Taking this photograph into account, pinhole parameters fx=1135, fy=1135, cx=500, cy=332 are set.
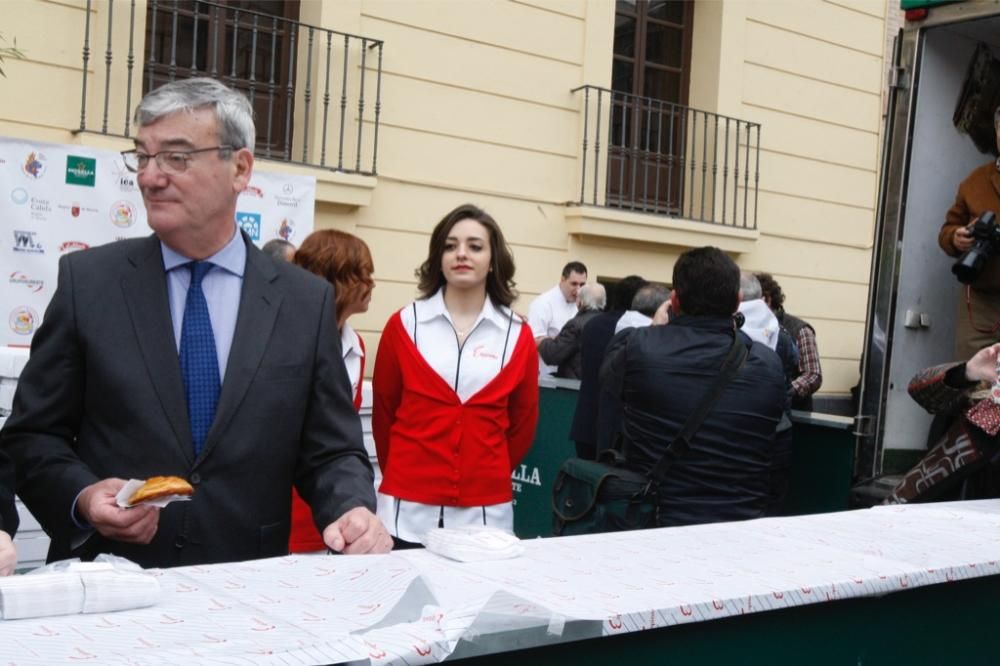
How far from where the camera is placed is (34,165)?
23.8 ft

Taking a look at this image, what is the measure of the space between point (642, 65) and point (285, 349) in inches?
408

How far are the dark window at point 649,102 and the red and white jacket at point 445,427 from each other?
765 centimetres

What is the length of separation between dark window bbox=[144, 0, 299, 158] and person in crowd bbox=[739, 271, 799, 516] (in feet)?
15.2

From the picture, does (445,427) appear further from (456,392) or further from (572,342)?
(572,342)

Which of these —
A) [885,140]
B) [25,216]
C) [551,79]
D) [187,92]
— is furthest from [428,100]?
[187,92]

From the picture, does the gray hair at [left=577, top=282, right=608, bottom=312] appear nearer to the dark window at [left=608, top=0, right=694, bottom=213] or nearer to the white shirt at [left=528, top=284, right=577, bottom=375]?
the white shirt at [left=528, top=284, right=577, bottom=375]

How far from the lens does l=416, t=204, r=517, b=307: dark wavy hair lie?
4.41 metres

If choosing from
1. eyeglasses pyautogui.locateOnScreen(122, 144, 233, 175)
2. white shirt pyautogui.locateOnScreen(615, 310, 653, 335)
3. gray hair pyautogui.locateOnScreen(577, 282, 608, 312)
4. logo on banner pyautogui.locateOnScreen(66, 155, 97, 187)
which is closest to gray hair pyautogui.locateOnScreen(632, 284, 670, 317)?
white shirt pyautogui.locateOnScreen(615, 310, 653, 335)

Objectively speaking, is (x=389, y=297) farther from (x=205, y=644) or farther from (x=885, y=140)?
(x=205, y=644)

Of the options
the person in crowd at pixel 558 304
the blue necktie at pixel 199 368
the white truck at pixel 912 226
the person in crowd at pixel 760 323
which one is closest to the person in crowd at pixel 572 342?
the person in crowd at pixel 558 304

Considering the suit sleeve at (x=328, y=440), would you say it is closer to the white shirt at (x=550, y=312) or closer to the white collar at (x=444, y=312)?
the white collar at (x=444, y=312)

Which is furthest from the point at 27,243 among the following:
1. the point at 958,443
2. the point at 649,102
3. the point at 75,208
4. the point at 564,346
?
the point at 649,102

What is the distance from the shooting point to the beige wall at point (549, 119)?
961cm

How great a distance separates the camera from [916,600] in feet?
7.79
